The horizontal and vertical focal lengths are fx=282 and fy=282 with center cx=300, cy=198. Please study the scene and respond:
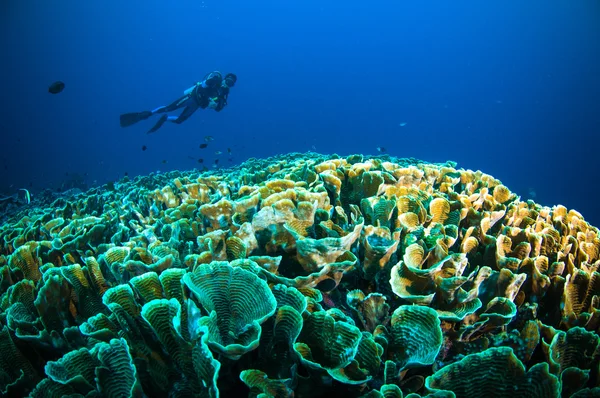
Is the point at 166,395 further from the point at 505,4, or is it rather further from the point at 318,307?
the point at 505,4

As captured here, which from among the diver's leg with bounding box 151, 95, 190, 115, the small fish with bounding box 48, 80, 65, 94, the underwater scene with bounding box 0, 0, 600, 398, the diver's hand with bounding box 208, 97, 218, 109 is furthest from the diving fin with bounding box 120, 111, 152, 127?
the diver's hand with bounding box 208, 97, 218, 109

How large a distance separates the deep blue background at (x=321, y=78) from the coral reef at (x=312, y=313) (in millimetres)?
85163

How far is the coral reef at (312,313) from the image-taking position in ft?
4.26

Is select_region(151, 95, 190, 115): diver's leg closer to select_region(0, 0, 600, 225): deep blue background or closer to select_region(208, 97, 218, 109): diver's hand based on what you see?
select_region(208, 97, 218, 109): diver's hand

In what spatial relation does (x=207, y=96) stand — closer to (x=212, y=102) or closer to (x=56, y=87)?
(x=212, y=102)

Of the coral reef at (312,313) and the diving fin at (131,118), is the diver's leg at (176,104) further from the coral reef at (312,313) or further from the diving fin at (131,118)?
the coral reef at (312,313)

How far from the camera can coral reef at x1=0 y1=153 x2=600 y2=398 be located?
1300mm

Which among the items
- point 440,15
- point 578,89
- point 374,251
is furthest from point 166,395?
point 440,15

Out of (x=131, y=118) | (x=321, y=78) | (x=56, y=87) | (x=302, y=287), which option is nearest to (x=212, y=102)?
(x=131, y=118)

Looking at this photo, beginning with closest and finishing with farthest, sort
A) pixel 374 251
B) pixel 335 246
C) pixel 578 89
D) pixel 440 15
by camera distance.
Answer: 1. pixel 335 246
2. pixel 374 251
3. pixel 578 89
4. pixel 440 15

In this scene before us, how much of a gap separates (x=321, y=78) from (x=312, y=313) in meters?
174

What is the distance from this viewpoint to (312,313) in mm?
1495

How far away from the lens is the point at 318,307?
162cm

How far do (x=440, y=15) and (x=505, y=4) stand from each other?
3270 cm
